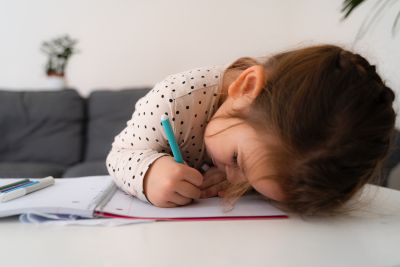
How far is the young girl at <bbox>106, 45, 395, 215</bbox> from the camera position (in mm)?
358

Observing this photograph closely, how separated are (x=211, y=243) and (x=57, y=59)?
1581mm

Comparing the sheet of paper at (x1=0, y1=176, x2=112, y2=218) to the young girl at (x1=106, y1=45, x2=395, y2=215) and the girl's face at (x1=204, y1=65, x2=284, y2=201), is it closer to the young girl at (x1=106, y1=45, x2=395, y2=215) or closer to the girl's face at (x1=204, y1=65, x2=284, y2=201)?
the young girl at (x1=106, y1=45, x2=395, y2=215)

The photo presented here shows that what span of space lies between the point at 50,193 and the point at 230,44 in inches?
58.7

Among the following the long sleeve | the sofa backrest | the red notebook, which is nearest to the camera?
the red notebook

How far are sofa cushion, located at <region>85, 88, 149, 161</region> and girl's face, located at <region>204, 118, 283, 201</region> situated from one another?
3.47 ft

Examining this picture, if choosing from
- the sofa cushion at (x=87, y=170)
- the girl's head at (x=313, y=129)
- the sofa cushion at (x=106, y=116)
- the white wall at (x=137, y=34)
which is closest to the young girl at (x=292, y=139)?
the girl's head at (x=313, y=129)

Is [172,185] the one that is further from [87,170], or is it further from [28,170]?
[28,170]

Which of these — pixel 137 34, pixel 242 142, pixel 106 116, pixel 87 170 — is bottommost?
pixel 87 170

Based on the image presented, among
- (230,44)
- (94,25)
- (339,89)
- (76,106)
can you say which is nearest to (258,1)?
(230,44)

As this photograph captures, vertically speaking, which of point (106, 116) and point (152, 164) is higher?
point (152, 164)

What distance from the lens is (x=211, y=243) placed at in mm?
319

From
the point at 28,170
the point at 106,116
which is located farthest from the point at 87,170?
Answer: the point at 106,116

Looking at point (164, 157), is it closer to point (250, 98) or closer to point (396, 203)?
point (250, 98)

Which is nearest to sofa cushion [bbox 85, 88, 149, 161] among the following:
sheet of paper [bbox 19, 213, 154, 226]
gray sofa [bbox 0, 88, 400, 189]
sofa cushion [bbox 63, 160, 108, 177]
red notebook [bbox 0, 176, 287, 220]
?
gray sofa [bbox 0, 88, 400, 189]
